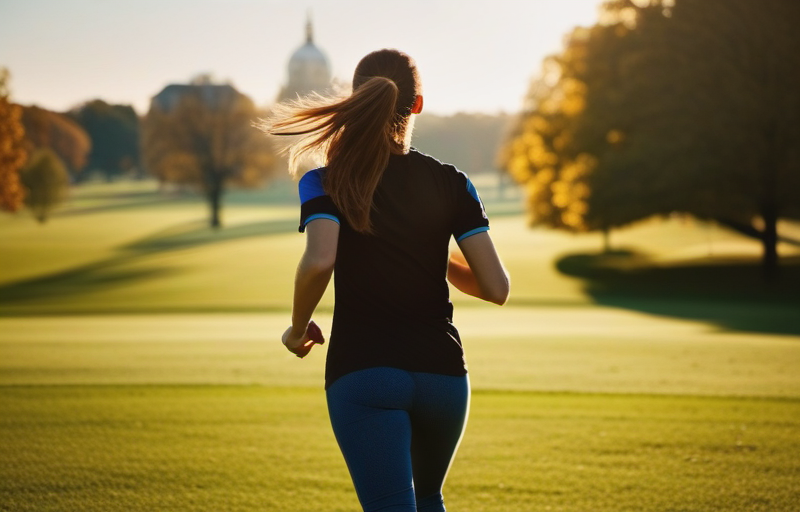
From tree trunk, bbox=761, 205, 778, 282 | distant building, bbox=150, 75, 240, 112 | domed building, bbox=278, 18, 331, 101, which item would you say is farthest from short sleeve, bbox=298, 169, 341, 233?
domed building, bbox=278, 18, 331, 101

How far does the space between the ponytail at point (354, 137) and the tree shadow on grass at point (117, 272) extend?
26850mm

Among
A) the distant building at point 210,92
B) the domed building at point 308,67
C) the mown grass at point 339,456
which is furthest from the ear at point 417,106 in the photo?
the domed building at point 308,67

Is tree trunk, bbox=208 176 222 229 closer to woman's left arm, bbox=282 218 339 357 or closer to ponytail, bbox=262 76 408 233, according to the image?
ponytail, bbox=262 76 408 233

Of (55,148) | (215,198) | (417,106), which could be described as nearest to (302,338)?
(417,106)

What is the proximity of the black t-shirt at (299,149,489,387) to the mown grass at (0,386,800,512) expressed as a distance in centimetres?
267

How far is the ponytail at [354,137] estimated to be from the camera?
273 cm

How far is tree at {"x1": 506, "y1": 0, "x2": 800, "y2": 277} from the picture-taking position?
3034 cm

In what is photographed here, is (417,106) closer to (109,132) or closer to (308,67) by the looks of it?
(109,132)

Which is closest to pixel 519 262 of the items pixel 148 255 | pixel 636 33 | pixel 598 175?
pixel 598 175

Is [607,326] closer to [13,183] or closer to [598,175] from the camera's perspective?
[598,175]

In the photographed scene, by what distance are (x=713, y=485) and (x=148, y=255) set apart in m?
47.6

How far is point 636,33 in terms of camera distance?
115 feet

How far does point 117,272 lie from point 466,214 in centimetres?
4080

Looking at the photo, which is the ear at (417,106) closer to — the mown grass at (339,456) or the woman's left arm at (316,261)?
the woman's left arm at (316,261)
